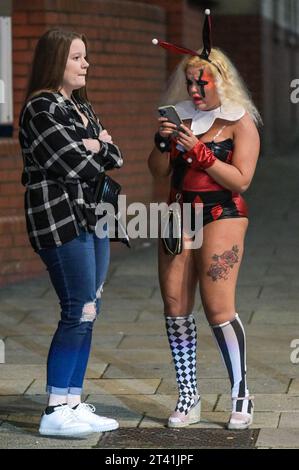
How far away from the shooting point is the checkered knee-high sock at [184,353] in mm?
6270

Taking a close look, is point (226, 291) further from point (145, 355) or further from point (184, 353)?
point (145, 355)

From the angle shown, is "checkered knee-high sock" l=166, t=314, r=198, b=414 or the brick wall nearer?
"checkered knee-high sock" l=166, t=314, r=198, b=414

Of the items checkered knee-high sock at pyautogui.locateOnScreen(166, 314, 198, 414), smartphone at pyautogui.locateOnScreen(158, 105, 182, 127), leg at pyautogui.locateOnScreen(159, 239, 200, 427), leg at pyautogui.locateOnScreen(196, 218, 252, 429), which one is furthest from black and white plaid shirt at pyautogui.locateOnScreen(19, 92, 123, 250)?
checkered knee-high sock at pyautogui.locateOnScreen(166, 314, 198, 414)

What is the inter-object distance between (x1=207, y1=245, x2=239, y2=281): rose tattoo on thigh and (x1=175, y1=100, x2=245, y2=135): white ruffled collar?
0.58 meters

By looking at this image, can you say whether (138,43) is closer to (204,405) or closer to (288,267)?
(288,267)

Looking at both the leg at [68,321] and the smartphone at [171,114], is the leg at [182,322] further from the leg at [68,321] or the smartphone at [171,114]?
the smartphone at [171,114]

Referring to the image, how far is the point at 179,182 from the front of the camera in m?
6.13

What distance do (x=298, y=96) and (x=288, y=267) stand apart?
1159 cm

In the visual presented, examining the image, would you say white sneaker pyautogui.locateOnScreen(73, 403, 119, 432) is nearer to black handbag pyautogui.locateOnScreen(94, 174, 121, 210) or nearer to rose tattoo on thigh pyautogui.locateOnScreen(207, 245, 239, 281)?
rose tattoo on thigh pyautogui.locateOnScreen(207, 245, 239, 281)

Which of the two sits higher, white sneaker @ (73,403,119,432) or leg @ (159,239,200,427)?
leg @ (159,239,200,427)

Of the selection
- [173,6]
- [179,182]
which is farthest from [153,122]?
[179,182]

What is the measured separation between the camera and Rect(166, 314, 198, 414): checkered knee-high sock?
20.6 ft

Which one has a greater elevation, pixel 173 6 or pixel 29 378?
pixel 173 6

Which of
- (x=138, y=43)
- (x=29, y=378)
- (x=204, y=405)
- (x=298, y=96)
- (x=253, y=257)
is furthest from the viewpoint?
(x=298, y=96)
